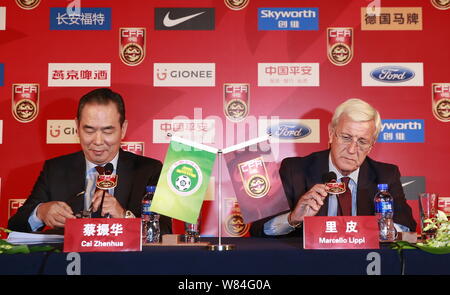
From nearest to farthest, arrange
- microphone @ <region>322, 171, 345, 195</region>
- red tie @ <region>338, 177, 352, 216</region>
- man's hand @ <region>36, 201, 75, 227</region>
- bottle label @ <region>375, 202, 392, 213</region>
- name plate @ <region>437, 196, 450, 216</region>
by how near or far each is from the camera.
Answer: microphone @ <region>322, 171, 345, 195</region>
bottle label @ <region>375, 202, 392, 213</region>
man's hand @ <region>36, 201, 75, 227</region>
red tie @ <region>338, 177, 352, 216</region>
name plate @ <region>437, 196, 450, 216</region>

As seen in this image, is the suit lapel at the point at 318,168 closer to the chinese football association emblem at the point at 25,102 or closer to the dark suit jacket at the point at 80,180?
the dark suit jacket at the point at 80,180

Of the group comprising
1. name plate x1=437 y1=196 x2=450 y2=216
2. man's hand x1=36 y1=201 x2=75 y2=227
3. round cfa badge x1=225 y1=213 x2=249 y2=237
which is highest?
man's hand x1=36 y1=201 x2=75 y2=227

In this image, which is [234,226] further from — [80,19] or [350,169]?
[80,19]

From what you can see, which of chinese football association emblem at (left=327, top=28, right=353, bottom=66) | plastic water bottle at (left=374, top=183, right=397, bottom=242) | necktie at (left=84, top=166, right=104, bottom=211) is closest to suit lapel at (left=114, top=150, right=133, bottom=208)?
necktie at (left=84, top=166, right=104, bottom=211)

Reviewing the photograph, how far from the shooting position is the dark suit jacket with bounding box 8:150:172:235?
3.26 m

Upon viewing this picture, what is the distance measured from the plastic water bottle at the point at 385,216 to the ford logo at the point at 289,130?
159 cm

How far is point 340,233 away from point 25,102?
279 cm

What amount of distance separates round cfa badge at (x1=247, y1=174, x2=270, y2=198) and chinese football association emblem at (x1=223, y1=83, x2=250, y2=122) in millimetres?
1851

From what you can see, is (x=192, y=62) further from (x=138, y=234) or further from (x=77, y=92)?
(x=138, y=234)

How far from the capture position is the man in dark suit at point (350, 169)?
122 inches

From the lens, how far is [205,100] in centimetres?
412

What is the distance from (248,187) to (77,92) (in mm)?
2196

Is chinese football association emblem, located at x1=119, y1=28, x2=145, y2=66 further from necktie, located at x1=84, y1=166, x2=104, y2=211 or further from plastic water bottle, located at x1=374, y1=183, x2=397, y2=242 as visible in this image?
plastic water bottle, located at x1=374, y1=183, x2=397, y2=242
